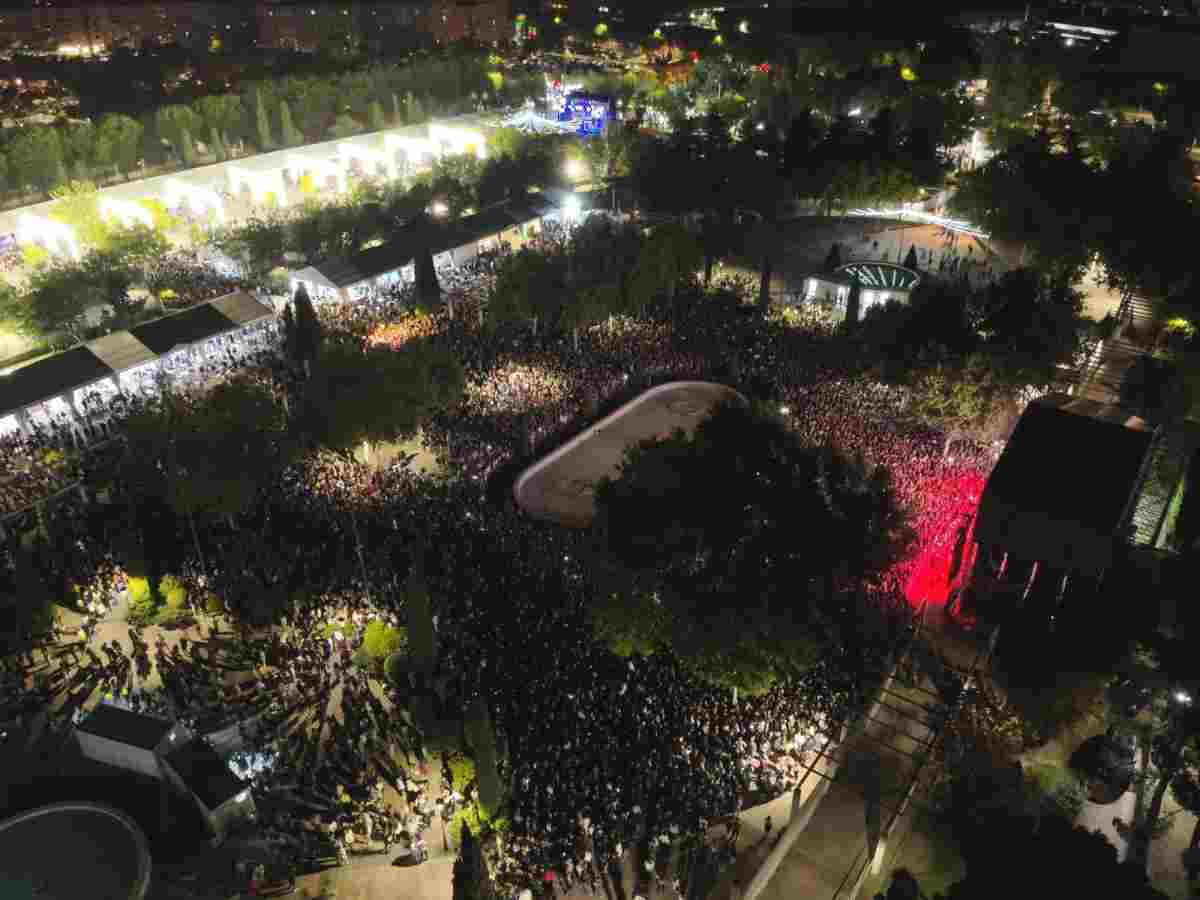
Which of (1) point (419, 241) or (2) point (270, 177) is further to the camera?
(2) point (270, 177)

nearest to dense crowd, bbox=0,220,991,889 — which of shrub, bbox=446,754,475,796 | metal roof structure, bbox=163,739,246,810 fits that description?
shrub, bbox=446,754,475,796

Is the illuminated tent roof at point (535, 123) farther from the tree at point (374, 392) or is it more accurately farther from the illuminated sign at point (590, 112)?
the tree at point (374, 392)

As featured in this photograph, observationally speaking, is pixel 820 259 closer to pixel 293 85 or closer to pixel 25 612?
pixel 25 612

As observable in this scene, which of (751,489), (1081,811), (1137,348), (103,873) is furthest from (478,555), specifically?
(1137,348)

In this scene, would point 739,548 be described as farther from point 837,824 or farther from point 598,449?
point 598,449

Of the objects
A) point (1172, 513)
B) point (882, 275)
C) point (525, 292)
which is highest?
point (525, 292)

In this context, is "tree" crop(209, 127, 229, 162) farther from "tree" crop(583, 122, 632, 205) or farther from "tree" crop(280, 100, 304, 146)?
"tree" crop(583, 122, 632, 205)

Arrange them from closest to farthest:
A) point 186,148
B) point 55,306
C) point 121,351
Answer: point 121,351, point 55,306, point 186,148

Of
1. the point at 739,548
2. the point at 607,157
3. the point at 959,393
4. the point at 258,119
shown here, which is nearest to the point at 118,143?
the point at 258,119
